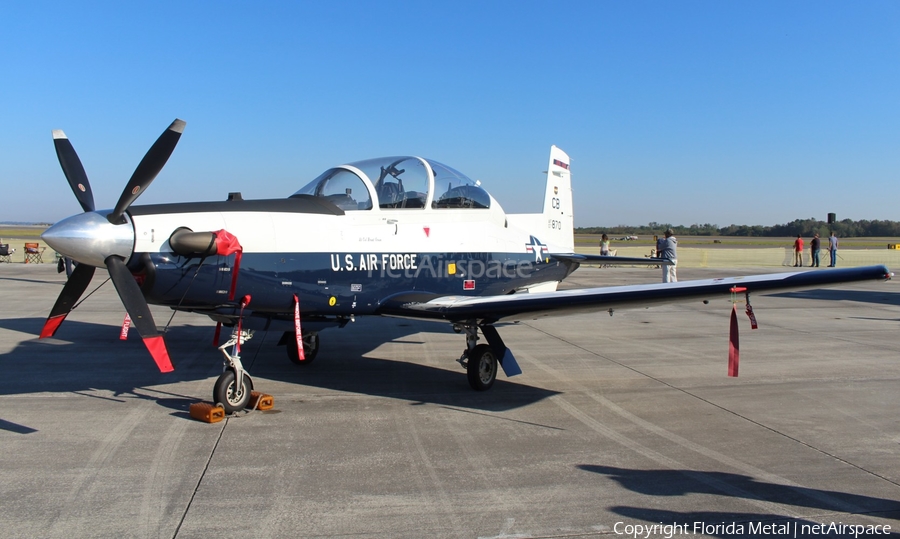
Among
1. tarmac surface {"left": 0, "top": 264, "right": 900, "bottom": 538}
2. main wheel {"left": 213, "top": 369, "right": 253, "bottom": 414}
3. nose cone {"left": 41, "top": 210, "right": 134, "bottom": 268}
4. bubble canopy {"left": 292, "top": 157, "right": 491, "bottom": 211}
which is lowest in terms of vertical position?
tarmac surface {"left": 0, "top": 264, "right": 900, "bottom": 538}

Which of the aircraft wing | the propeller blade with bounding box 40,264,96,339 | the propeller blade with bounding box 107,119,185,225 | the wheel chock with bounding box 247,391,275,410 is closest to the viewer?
the propeller blade with bounding box 107,119,185,225

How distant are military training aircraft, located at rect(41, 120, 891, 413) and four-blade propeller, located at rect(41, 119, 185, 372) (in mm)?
12

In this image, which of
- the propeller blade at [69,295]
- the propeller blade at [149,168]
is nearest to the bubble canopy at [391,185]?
the propeller blade at [149,168]

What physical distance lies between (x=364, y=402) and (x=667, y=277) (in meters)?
14.4

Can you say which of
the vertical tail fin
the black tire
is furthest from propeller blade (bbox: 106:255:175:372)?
the vertical tail fin

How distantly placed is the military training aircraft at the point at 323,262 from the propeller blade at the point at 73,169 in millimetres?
14

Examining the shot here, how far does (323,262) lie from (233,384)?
5.06 ft

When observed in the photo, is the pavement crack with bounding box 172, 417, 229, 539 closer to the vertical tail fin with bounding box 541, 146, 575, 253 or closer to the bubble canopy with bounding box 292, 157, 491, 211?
the bubble canopy with bounding box 292, 157, 491, 211

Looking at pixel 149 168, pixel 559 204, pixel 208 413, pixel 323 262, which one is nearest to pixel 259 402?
pixel 208 413

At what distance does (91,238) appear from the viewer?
18.5ft

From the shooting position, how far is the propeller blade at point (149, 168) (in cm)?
585

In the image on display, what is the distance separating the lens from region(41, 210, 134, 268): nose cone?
553 cm

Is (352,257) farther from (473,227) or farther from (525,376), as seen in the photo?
(525,376)

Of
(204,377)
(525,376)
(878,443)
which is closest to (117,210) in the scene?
(204,377)
